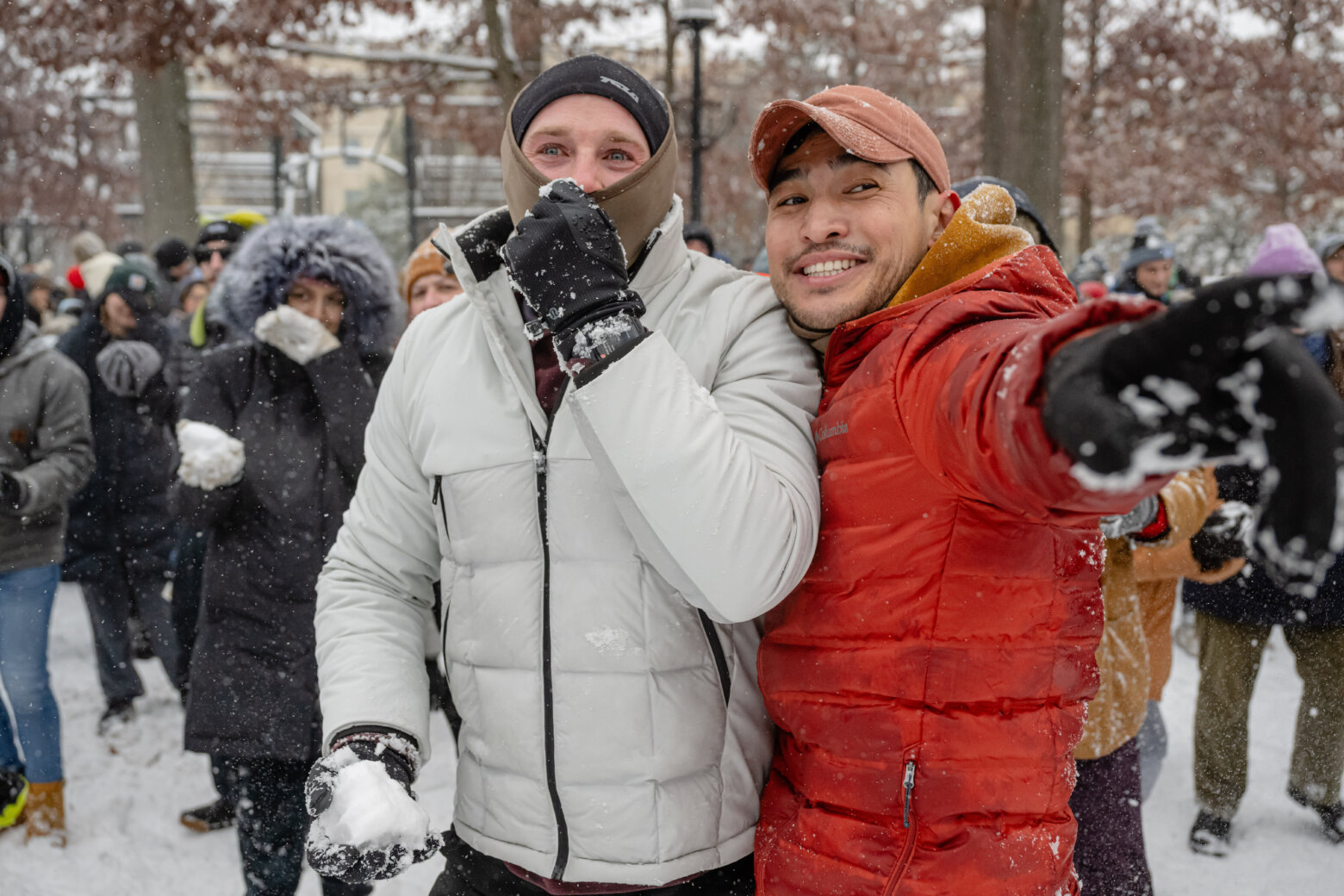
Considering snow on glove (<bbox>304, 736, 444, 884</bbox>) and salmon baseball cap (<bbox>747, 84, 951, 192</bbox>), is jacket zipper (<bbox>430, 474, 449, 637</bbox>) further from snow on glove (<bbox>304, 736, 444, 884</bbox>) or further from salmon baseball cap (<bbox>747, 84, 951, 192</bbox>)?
salmon baseball cap (<bbox>747, 84, 951, 192</bbox>)

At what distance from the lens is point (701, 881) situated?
5.47 ft

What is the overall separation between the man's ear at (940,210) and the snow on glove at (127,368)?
4.92 metres

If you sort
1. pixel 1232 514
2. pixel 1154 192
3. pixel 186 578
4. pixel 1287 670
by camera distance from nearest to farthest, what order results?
pixel 1232 514
pixel 186 578
pixel 1287 670
pixel 1154 192

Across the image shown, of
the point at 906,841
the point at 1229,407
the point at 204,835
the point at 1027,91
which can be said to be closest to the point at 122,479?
the point at 204,835

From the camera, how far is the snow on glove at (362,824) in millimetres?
1486

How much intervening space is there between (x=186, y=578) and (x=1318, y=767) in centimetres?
492

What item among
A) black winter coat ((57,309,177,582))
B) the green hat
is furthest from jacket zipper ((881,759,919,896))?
the green hat

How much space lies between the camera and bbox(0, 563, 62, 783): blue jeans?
154 inches

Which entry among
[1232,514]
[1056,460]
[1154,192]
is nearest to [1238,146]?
[1154,192]

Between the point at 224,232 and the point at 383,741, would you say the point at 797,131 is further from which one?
the point at 224,232

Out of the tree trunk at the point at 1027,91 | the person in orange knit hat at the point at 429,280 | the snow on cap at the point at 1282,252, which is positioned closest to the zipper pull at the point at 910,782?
the person in orange knit hat at the point at 429,280

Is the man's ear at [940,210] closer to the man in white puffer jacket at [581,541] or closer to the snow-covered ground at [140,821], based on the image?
the man in white puffer jacket at [581,541]

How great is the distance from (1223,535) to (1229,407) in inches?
81.6

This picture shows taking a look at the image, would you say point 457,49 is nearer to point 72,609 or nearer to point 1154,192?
point 72,609
